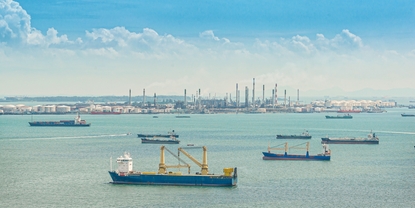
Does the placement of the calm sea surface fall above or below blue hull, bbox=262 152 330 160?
below

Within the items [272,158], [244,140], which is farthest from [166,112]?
[272,158]

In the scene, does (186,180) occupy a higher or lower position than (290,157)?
lower

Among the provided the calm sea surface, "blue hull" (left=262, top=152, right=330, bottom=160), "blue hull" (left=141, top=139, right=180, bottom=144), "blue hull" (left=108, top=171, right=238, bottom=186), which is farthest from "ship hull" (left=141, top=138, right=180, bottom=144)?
"blue hull" (left=108, top=171, right=238, bottom=186)

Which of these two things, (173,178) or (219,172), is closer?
(173,178)

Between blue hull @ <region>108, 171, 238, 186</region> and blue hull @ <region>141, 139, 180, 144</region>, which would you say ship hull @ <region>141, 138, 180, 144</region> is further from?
blue hull @ <region>108, 171, 238, 186</region>

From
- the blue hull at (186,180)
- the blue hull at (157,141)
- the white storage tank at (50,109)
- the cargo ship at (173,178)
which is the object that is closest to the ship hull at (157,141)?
the blue hull at (157,141)

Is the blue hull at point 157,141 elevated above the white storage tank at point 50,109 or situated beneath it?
situated beneath

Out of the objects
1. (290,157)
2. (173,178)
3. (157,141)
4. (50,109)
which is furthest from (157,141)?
(50,109)

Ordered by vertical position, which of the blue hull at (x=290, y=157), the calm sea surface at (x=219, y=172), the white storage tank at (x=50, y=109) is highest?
the white storage tank at (x=50, y=109)

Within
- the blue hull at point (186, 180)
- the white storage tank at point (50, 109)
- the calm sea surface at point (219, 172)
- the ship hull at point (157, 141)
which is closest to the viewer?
the calm sea surface at point (219, 172)

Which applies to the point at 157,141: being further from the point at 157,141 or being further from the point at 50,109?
the point at 50,109

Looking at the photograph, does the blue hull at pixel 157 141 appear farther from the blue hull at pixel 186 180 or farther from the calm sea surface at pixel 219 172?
the blue hull at pixel 186 180

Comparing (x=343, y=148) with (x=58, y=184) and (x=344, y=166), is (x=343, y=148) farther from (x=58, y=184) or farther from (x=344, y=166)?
(x=58, y=184)

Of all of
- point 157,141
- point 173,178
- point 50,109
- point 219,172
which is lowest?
point 219,172
